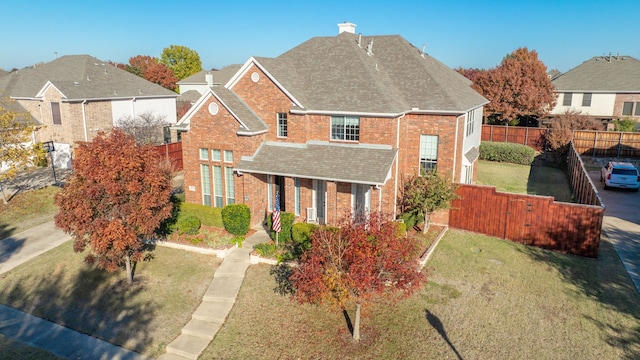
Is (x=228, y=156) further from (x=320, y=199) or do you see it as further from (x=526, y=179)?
(x=526, y=179)

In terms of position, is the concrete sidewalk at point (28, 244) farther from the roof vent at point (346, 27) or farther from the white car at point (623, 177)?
the white car at point (623, 177)

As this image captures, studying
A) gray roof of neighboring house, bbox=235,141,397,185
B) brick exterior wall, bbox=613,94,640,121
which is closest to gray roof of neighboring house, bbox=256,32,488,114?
gray roof of neighboring house, bbox=235,141,397,185

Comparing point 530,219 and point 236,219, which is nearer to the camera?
point 530,219

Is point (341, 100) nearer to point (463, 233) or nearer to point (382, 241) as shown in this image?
point (463, 233)

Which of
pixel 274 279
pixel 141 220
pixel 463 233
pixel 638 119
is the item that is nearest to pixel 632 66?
pixel 638 119

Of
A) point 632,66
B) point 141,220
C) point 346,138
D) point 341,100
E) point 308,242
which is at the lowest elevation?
point 308,242

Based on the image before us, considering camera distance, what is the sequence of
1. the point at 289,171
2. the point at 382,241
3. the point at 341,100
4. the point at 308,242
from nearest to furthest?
the point at 382,241 → the point at 308,242 → the point at 289,171 → the point at 341,100

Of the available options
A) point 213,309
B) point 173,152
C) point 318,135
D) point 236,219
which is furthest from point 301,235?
point 173,152

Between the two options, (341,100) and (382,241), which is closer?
(382,241)
